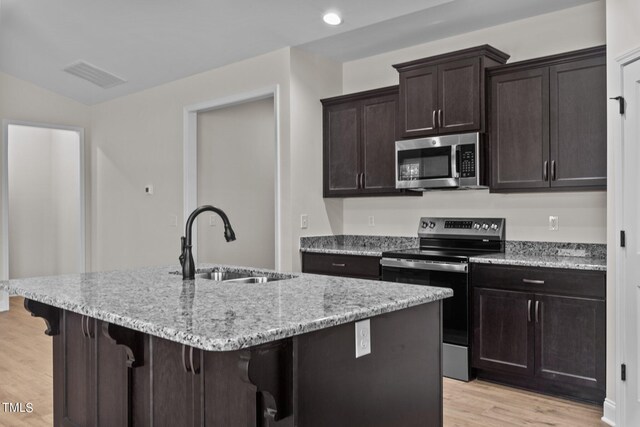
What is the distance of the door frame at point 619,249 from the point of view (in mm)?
2867

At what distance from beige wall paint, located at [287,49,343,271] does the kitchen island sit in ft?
7.60

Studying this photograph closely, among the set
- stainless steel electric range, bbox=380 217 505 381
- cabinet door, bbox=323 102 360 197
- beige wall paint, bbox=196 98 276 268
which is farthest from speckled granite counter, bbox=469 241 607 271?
beige wall paint, bbox=196 98 276 268

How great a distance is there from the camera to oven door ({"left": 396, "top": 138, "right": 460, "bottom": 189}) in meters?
3.96

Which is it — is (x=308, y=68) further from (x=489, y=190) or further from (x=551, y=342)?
(x=551, y=342)

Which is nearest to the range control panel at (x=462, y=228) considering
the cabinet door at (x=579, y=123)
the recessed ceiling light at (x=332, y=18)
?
the cabinet door at (x=579, y=123)

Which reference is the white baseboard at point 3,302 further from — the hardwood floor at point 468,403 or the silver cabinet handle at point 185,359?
the silver cabinet handle at point 185,359

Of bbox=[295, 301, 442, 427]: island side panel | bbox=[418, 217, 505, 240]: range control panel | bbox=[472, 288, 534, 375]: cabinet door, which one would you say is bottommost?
bbox=[472, 288, 534, 375]: cabinet door

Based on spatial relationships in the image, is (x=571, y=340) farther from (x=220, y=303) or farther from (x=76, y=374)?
(x=76, y=374)

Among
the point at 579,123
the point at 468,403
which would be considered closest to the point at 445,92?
the point at 579,123

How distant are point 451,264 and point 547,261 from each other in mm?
622

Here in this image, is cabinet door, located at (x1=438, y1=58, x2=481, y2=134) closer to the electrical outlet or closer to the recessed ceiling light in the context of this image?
the recessed ceiling light

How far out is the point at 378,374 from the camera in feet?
5.97

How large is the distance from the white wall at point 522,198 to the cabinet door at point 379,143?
317mm

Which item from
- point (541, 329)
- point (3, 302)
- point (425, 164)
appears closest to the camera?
point (541, 329)
